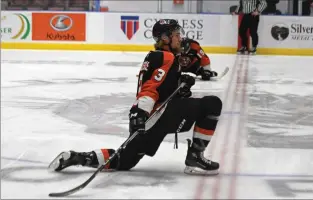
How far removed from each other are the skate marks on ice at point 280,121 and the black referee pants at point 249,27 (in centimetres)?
627

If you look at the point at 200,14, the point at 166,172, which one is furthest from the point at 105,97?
the point at 200,14

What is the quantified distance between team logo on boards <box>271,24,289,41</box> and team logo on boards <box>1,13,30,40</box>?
5350 mm

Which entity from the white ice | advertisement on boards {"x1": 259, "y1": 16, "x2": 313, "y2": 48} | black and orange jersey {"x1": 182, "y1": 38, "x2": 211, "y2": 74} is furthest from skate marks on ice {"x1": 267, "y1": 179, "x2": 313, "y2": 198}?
advertisement on boards {"x1": 259, "y1": 16, "x2": 313, "y2": 48}

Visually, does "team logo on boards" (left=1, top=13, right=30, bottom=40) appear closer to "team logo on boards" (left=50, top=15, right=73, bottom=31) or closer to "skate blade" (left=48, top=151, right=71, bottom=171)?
"team logo on boards" (left=50, top=15, right=73, bottom=31)

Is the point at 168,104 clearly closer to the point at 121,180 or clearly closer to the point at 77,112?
the point at 121,180

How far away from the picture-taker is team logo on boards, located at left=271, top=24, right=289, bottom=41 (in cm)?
1525

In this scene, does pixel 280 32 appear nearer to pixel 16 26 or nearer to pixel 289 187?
pixel 16 26

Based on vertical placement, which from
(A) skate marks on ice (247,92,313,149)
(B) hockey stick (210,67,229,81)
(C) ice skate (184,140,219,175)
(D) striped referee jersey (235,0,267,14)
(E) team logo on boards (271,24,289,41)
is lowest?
(B) hockey stick (210,67,229,81)

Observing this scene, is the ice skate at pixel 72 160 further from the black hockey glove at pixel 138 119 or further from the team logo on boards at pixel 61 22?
the team logo on boards at pixel 61 22

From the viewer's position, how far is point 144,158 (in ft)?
15.4

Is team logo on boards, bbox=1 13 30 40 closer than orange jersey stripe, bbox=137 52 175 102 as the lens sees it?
No

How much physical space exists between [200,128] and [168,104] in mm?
239

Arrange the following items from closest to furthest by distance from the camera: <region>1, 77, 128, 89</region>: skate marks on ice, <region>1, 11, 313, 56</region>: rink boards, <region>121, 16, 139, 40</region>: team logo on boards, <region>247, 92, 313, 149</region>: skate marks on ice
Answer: <region>247, 92, 313, 149</region>: skate marks on ice < <region>1, 77, 128, 89</region>: skate marks on ice < <region>1, 11, 313, 56</region>: rink boards < <region>121, 16, 139, 40</region>: team logo on boards

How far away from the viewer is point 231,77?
35.4 ft
